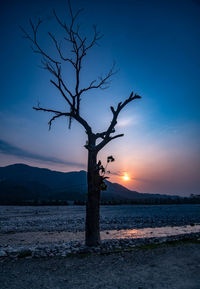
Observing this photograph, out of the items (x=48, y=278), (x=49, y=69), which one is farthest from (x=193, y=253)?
(x=49, y=69)

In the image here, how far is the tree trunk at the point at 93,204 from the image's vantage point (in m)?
10.9

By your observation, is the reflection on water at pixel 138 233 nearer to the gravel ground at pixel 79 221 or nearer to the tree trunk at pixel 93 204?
the gravel ground at pixel 79 221

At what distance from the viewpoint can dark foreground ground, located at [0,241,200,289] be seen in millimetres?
5855

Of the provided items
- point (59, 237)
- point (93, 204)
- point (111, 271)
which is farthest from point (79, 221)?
Result: point (111, 271)

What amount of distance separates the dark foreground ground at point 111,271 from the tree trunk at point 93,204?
189cm

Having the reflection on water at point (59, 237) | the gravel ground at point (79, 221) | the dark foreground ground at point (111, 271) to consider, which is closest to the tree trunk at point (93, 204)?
the dark foreground ground at point (111, 271)

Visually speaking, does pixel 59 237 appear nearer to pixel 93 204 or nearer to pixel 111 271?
pixel 93 204

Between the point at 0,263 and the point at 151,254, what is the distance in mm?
6247

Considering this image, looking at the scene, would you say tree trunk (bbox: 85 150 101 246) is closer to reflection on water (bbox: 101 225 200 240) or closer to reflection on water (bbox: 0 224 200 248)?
reflection on water (bbox: 0 224 200 248)

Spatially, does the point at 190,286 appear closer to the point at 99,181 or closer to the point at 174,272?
the point at 174,272

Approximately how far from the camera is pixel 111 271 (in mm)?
6969

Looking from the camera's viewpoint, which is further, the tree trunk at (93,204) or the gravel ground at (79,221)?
the gravel ground at (79,221)

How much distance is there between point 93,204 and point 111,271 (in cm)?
440

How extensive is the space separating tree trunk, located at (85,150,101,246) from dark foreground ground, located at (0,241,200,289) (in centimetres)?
189
